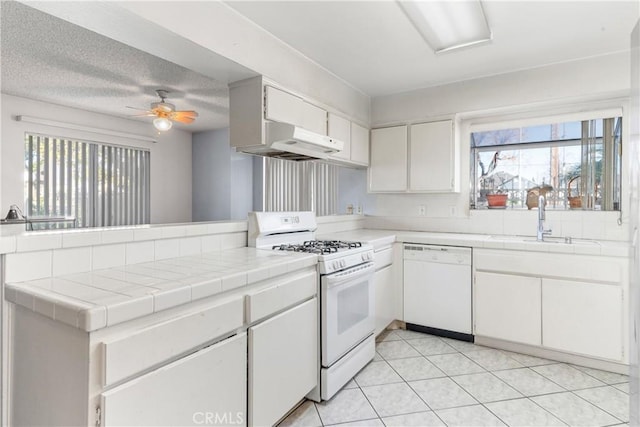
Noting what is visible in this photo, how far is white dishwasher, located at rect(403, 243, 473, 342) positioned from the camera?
2814 millimetres

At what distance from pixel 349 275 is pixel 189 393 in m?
1.17

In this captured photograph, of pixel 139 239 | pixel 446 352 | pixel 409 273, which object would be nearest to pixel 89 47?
pixel 139 239

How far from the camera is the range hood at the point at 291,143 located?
7.26ft

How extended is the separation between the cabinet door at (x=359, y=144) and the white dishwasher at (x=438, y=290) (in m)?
1.05

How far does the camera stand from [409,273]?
3061 mm

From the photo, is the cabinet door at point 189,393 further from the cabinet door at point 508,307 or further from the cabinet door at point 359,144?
the cabinet door at point 359,144

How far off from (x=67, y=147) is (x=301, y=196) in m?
3.43

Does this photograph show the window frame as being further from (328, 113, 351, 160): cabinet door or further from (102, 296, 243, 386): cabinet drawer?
(102, 296, 243, 386): cabinet drawer

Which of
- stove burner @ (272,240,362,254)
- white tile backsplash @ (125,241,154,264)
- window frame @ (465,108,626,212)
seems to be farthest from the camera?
window frame @ (465,108,626,212)

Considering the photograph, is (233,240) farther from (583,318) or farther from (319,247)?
(583,318)

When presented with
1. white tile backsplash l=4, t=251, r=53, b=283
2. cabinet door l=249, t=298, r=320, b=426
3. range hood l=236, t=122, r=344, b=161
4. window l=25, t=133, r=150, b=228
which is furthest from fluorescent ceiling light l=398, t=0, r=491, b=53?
window l=25, t=133, r=150, b=228

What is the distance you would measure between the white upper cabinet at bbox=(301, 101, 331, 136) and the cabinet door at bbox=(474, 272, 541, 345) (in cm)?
179

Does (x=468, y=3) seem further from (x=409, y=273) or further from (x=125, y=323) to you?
(x=125, y=323)

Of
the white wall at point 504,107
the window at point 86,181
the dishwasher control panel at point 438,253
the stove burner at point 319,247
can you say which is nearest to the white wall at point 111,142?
the window at point 86,181
